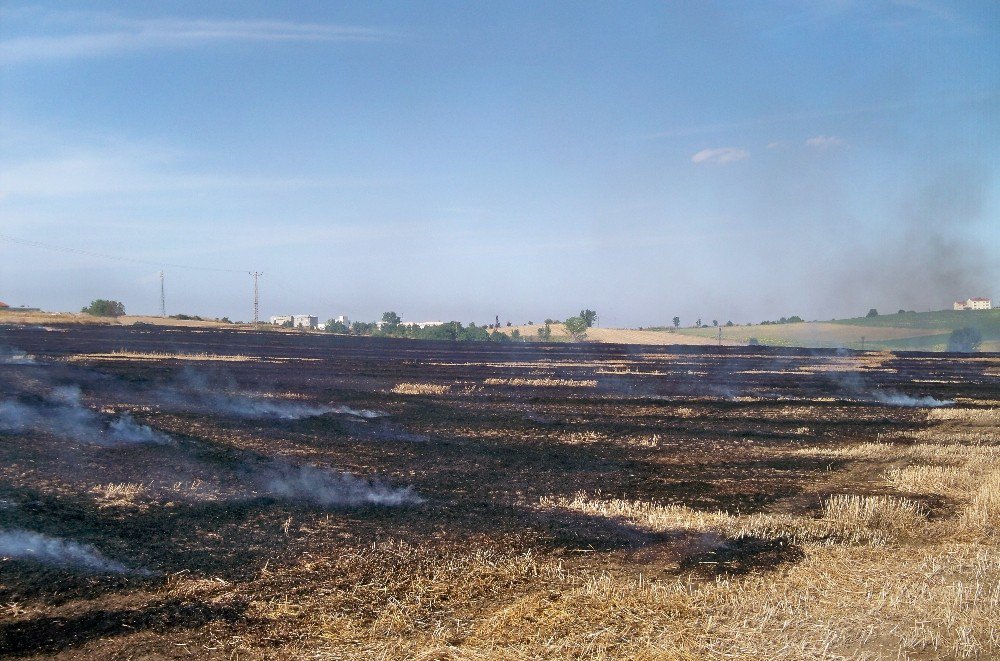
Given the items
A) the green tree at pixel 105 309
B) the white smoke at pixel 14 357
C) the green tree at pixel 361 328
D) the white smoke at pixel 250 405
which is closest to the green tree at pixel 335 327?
the green tree at pixel 361 328

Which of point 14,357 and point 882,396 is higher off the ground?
point 14,357

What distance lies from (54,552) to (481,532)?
5175 mm

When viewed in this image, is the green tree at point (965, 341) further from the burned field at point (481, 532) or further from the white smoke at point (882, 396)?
the burned field at point (481, 532)

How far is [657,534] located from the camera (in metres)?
11.0

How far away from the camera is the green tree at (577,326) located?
115 m

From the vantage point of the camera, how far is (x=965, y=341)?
10206cm

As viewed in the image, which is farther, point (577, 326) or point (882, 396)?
point (577, 326)

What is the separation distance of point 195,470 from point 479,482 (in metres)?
5.00

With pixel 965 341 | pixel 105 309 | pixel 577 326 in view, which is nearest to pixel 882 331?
pixel 965 341

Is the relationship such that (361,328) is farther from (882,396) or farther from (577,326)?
(882,396)

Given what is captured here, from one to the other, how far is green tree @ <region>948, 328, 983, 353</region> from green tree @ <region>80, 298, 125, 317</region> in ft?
342

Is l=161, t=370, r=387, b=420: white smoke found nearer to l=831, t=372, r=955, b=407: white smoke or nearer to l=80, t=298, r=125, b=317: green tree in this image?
l=831, t=372, r=955, b=407: white smoke

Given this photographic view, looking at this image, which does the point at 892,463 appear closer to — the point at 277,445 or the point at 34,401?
the point at 277,445

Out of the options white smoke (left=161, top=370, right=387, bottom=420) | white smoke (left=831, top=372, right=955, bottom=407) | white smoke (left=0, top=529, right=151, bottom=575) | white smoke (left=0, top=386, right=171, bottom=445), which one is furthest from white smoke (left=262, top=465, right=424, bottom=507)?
white smoke (left=831, top=372, right=955, bottom=407)
